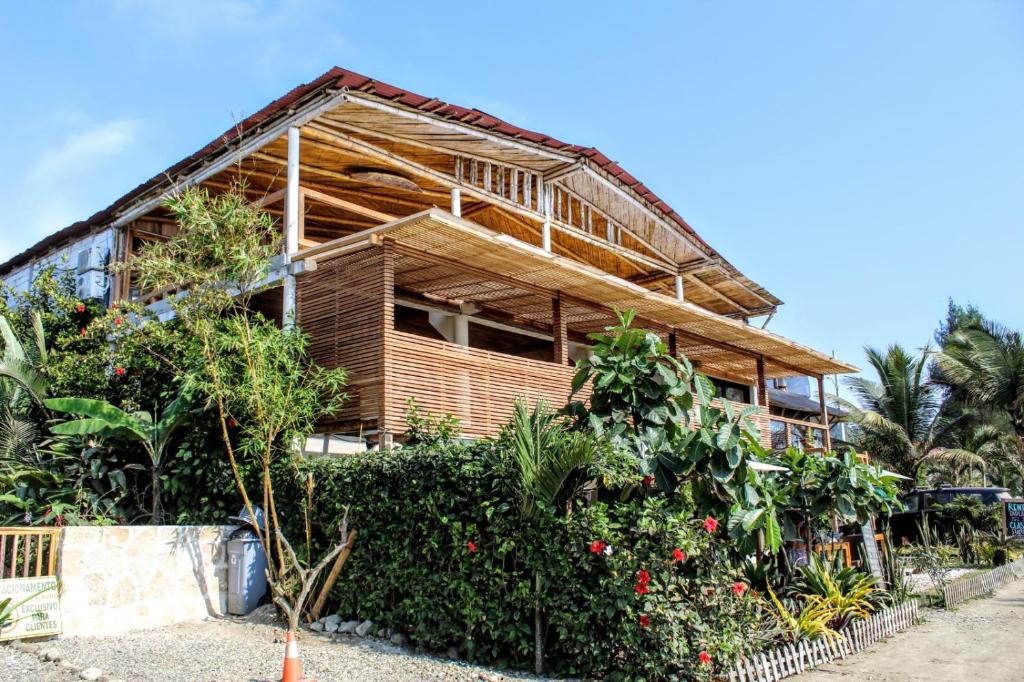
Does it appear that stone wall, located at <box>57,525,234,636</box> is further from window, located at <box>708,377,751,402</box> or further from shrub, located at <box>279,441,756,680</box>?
window, located at <box>708,377,751,402</box>

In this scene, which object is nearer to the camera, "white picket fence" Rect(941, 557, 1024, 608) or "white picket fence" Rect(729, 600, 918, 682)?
"white picket fence" Rect(729, 600, 918, 682)

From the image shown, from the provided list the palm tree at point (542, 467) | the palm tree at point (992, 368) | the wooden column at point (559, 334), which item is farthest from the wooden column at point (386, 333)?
the palm tree at point (992, 368)

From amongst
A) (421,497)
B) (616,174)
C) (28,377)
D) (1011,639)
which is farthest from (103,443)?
(1011,639)

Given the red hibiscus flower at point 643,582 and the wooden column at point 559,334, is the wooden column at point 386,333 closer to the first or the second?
the wooden column at point 559,334

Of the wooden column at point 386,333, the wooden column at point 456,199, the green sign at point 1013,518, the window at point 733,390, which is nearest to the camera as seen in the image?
the wooden column at point 386,333

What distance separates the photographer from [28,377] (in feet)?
40.3

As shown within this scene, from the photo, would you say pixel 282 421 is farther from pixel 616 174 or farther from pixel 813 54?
pixel 616 174

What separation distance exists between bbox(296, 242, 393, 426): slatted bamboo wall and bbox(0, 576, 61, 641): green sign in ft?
13.7

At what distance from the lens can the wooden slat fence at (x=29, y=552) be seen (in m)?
8.30

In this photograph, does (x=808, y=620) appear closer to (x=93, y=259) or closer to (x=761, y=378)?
(x=761, y=378)

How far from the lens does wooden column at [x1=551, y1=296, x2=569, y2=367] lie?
1437cm

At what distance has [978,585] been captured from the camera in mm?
14148

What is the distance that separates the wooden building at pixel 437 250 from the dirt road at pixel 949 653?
5932mm

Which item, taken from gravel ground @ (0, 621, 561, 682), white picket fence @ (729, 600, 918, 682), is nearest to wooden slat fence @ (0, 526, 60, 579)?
gravel ground @ (0, 621, 561, 682)
